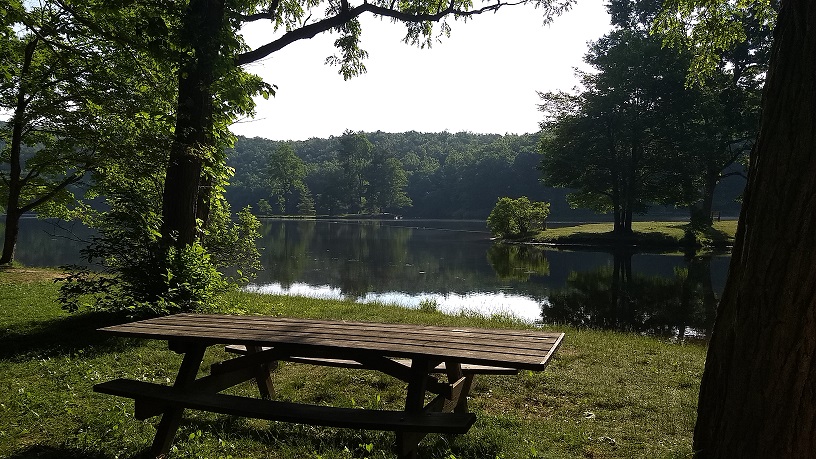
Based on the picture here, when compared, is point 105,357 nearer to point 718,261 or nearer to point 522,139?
point 718,261

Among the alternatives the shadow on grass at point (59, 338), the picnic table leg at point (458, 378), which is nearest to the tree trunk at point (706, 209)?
the shadow on grass at point (59, 338)

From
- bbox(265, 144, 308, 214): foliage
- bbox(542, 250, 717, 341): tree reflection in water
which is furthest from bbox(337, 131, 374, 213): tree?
bbox(542, 250, 717, 341): tree reflection in water

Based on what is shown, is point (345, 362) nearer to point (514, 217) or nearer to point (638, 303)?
point (638, 303)

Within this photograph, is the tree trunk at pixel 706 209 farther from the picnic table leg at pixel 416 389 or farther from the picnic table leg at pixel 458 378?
the picnic table leg at pixel 416 389

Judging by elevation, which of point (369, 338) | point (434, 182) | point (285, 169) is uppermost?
point (285, 169)

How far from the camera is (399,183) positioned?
102812 mm

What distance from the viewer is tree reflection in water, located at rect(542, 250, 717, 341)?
11844 millimetres

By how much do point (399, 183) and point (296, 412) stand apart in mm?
100138

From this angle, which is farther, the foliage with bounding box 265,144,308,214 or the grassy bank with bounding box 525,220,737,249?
the foliage with bounding box 265,144,308,214

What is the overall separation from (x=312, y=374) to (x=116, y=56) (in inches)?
283

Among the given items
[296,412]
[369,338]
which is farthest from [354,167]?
[296,412]

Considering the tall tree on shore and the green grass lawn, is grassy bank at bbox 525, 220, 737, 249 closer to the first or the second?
the green grass lawn

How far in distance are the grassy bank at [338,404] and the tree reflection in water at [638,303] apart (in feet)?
14.4

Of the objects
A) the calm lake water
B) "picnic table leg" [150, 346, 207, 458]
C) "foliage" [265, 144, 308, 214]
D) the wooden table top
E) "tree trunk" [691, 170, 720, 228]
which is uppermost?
"foliage" [265, 144, 308, 214]
